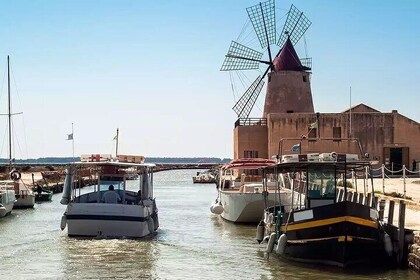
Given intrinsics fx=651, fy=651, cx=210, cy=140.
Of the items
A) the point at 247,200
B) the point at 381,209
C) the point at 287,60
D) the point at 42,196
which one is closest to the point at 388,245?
the point at 381,209

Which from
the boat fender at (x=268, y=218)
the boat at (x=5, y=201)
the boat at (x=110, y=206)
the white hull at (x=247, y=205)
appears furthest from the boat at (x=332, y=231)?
the boat at (x=5, y=201)

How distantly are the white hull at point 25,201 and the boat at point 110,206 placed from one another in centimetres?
1481

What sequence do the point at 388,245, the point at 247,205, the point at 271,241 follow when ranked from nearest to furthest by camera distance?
the point at 388,245 → the point at 271,241 → the point at 247,205

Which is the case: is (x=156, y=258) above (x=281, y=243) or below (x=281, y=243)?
below

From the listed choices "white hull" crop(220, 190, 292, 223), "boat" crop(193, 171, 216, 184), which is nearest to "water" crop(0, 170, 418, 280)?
"white hull" crop(220, 190, 292, 223)

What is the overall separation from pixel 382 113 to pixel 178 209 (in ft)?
53.9

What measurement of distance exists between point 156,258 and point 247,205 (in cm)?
946

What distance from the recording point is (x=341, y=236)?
16.8 metres

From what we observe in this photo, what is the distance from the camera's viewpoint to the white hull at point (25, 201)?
3888 cm

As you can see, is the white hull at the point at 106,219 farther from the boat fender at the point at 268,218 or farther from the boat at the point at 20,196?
the boat at the point at 20,196

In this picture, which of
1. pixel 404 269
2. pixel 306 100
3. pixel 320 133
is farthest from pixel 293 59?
pixel 404 269

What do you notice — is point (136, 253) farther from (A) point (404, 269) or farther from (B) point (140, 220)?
(A) point (404, 269)

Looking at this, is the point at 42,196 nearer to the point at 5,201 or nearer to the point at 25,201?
the point at 25,201

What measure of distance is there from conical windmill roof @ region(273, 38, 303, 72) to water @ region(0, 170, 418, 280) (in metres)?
23.8
